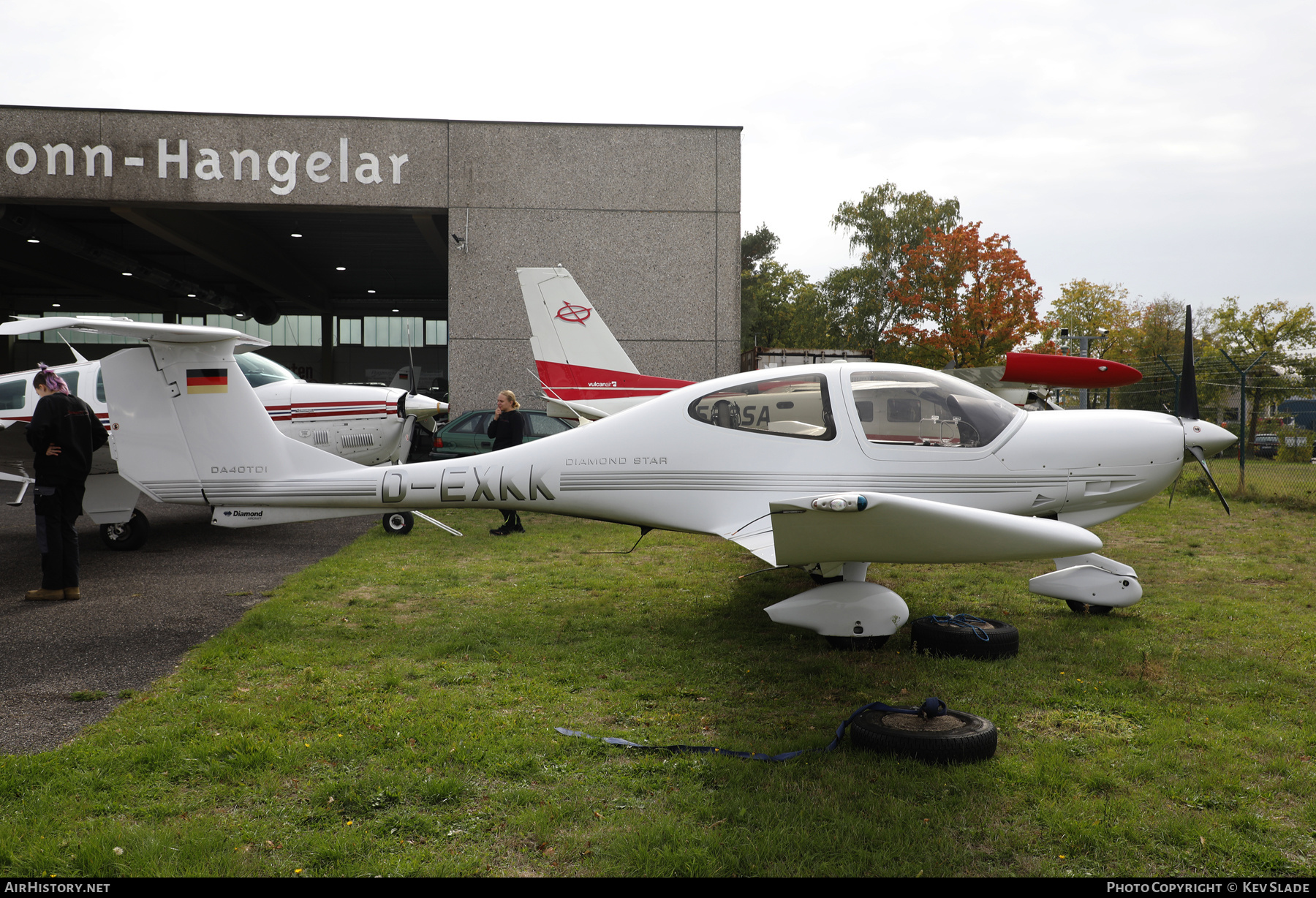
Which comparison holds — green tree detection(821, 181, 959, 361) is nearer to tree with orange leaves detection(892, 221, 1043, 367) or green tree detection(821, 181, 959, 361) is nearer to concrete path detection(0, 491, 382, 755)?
tree with orange leaves detection(892, 221, 1043, 367)

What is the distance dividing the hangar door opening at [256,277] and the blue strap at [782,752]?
47.3 feet

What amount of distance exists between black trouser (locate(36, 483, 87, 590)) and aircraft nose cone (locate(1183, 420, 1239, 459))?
840 cm

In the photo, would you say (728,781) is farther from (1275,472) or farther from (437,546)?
(1275,472)

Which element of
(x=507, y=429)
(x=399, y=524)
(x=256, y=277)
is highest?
(x=256, y=277)

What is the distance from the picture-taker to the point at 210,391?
6020mm

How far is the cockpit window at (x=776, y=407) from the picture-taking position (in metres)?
5.40

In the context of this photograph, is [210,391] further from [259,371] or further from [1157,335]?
[1157,335]

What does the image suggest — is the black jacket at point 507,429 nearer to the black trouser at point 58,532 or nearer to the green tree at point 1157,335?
the black trouser at point 58,532

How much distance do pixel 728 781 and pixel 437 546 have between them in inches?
252

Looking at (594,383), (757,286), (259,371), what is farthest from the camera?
(757,286)

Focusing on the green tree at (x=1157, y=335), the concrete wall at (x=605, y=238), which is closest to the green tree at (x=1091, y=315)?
the green tree at (x=1157, y=335)

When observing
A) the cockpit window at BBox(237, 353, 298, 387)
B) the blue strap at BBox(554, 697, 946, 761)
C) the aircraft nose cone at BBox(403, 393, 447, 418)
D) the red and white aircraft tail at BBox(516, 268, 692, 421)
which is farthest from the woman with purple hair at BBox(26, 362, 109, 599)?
the red and white aircraft tail at BBox(516, 268, 692, 421)

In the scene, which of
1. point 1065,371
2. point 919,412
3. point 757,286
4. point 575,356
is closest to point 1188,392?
point 1065,371

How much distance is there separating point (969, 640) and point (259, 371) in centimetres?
909
